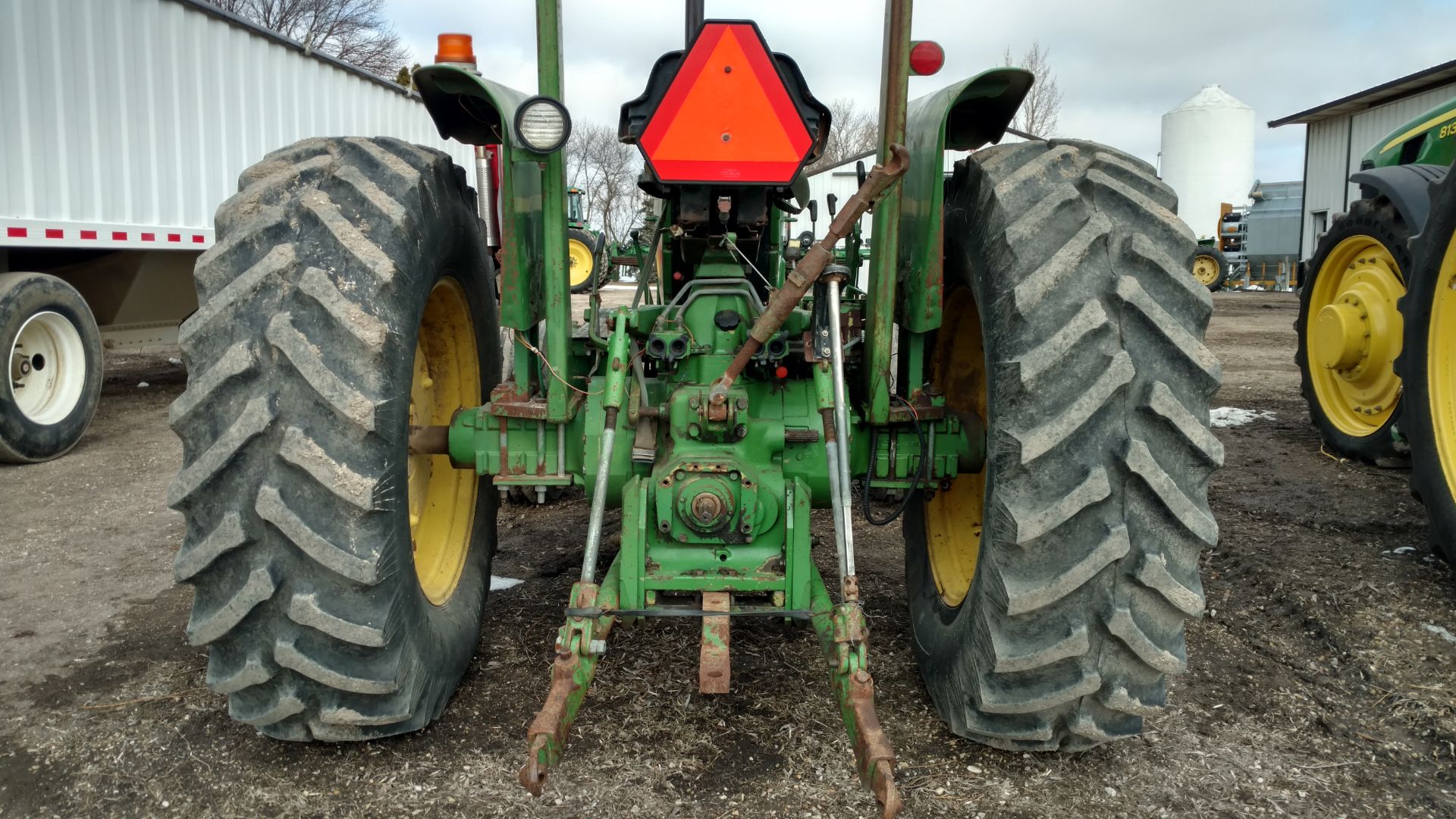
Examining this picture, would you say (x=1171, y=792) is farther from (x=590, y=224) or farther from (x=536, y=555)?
(x=590, y=224)

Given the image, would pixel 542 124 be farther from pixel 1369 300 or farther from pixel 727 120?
pixel 1369 300

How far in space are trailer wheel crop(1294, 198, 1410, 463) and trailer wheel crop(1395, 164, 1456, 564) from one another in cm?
141

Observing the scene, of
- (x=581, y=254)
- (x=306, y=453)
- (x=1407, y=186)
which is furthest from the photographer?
(x=581, y=254)

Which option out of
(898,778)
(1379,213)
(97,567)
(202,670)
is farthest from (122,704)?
(1379,213)

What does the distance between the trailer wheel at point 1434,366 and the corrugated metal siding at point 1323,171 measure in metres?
23.2

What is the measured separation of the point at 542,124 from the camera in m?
2.58

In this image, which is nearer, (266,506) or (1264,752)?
(266,506)

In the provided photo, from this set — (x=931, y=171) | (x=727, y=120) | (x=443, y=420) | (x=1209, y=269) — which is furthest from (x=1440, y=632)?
(x=1209, y=269)

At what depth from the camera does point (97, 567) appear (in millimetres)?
4441

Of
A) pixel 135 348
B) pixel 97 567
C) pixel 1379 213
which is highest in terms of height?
pixel 1379 213

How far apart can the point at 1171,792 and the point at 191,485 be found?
257 centimetres

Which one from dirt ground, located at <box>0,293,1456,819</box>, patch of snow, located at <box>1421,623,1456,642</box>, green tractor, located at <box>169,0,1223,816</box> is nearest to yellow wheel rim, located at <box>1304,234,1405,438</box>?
dirt ground, located at <box>0,293,1456,819</box>

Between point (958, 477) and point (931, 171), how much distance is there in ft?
3.77

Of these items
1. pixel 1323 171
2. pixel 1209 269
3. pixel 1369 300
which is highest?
pixel 1323 171
